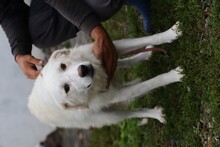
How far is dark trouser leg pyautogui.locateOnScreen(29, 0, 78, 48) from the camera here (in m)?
3.35

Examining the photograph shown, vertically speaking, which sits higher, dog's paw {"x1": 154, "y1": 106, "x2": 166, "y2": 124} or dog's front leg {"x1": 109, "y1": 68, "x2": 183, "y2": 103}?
dog's front leg {"x1": 109, "y1": 68, "x2": 183, "y2": 103}

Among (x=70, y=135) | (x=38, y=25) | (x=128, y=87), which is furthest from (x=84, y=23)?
(x=70, y=135)

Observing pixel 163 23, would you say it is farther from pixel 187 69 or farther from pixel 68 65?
pixel 68 65

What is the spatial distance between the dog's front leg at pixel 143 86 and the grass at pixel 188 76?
3.6 inches

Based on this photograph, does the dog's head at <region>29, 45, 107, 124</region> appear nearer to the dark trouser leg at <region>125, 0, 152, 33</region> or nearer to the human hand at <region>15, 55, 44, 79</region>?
the human hand at <region>15, 55, 44, 79</region>

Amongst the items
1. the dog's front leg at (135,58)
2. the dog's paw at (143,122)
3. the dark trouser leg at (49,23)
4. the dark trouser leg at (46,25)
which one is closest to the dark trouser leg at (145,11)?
the dog's front leg at (135,58)

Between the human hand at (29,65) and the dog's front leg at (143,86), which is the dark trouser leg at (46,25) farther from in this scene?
the dog's front leg at (143,86)

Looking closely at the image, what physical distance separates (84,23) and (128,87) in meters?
0.81

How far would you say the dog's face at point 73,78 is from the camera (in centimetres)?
301

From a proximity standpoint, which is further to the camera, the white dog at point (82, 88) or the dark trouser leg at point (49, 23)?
the dark trouser leg at point (49, 23)

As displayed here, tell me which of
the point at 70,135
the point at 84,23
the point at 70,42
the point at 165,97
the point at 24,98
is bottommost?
the point at 70,135

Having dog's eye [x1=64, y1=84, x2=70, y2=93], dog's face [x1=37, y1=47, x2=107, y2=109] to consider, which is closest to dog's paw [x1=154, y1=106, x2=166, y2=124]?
dog's face [x1=37, y1=47, x2=107, y2=109]

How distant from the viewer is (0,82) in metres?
6.20

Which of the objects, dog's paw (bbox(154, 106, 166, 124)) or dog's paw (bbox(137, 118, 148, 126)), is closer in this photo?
dog's paw (bbox(154, 106, 166, 124))
